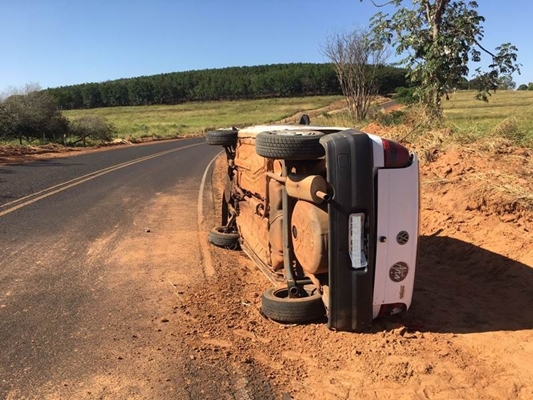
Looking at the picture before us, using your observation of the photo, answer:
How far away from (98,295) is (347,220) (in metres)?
3.08

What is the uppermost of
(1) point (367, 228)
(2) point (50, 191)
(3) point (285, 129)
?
(3) point (285, 129)

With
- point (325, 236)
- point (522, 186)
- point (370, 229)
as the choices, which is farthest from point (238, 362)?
point (522, 186)

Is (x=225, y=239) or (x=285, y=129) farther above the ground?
(x=285, y=129)

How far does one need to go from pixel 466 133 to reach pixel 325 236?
6477 millimetres

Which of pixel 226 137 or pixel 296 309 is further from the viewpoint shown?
pixel 226 137

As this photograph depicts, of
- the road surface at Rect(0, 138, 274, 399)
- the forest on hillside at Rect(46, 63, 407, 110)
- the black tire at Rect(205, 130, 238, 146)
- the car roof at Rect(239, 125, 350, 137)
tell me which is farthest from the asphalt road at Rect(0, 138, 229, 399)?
the forest on hillside at Rect(46, 63, 407, 110)

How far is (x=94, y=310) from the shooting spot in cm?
486

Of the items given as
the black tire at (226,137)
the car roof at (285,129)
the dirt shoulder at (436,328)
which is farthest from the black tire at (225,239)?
the car roof at (285,129)

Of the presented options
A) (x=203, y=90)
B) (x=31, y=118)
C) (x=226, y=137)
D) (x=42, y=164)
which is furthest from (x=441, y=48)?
(x=203, y=90)

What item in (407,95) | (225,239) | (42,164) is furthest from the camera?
(407,95)

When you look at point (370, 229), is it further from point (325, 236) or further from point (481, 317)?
point (481, 317)

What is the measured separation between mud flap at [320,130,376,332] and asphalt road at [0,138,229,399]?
1.48 m

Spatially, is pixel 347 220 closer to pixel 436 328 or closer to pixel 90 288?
pixel 436 328

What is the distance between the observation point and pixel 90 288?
5.50 m
